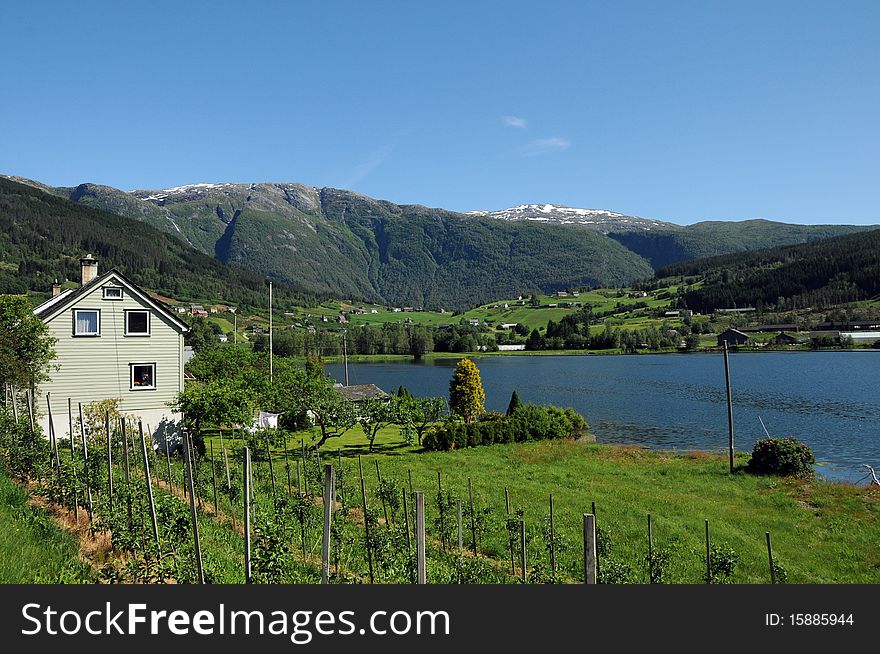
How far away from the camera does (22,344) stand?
23.0m

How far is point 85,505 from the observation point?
1245 cm

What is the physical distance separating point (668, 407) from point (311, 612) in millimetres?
63496

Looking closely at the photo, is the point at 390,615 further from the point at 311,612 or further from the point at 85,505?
the point at 85,505

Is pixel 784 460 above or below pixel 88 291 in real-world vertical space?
below

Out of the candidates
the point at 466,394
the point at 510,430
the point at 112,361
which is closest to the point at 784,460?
the point at 510,430

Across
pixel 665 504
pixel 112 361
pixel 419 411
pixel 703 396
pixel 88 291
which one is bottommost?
pixel 703 396

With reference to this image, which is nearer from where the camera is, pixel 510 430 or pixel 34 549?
pixel 34 549

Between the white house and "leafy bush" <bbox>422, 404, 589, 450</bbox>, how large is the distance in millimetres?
15793

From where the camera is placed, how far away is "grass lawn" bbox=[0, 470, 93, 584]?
7.43 meters

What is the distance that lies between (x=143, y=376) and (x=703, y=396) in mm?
63857

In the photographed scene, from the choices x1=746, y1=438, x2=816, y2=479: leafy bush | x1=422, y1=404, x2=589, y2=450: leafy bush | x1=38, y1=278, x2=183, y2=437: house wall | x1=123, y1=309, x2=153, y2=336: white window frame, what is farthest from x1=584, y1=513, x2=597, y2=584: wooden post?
x1=422, y1=404, x2=589, y2=450: leafy bush

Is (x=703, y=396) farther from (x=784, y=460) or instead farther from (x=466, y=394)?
(x=784, y=460)

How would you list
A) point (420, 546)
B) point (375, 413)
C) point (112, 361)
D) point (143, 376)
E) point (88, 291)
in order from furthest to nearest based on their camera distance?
point (375, 413) < point (143, 376) < point (112, 361) < point (88, 291) < point (420, 546)

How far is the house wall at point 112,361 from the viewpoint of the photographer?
26.0 metres
